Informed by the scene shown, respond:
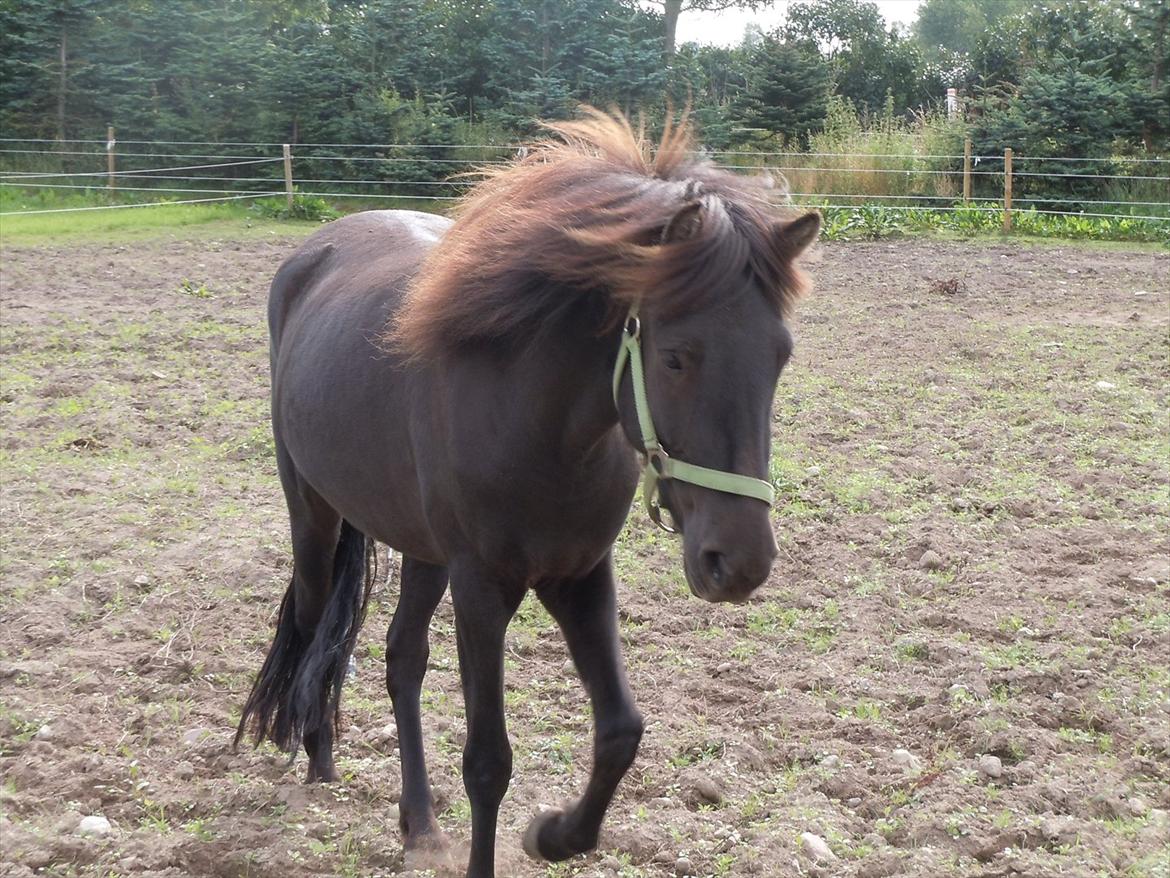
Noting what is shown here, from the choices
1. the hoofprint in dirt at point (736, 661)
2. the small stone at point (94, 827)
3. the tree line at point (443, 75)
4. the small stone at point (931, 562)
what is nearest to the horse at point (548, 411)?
the hoofprint in dirt at point (736, 661)

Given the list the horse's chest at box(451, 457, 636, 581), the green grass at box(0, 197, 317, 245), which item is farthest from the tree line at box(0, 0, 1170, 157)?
the horse's chest at box(451, 457, 636, 581)

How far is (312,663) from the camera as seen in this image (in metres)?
3.72

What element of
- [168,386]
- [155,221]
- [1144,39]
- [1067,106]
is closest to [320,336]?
[168,386]

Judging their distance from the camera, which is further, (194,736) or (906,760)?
(194,736)

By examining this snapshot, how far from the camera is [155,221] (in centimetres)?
1686

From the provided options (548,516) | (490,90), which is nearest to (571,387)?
(548,516)

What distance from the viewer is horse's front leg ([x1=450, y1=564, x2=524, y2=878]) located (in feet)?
8.96

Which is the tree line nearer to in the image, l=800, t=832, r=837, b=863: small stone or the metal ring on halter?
l=800, t=832, r=837, b=863: small stone

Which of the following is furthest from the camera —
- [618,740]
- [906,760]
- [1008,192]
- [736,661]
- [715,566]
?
[1008,192]

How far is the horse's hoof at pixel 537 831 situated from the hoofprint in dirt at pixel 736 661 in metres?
0.22

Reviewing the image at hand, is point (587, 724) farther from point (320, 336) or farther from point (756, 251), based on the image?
point (756, 251)

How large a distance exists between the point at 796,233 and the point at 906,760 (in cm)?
197

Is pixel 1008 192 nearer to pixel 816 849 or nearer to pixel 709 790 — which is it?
pixel 709 790

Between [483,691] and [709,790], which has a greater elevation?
[483,691]
